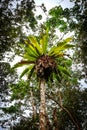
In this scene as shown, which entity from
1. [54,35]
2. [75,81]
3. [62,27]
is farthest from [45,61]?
[75,81]

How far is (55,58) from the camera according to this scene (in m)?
14.0

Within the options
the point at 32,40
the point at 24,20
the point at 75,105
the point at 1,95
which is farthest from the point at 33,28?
the point at 75,105

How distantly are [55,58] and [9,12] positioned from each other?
518 cm

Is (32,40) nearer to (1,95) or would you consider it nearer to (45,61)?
(45,61)

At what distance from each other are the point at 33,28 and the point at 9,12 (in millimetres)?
2869

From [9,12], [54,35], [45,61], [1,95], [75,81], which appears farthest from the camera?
[75,81]

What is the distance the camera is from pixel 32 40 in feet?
44.9

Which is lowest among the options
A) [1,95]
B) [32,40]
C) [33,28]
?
[32,40]

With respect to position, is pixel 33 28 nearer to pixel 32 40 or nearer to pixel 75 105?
pixel 32 40

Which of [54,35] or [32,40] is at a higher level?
[54,35]

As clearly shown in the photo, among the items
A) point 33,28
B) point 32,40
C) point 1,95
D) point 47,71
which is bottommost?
point 47,71

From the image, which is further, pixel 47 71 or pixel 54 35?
pixel 54 35

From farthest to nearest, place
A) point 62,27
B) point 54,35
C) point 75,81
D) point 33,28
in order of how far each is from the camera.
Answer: point 75,81, point 54,35, point 33,28, point 62,27

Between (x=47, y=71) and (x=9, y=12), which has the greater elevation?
(x=9, y=12)
